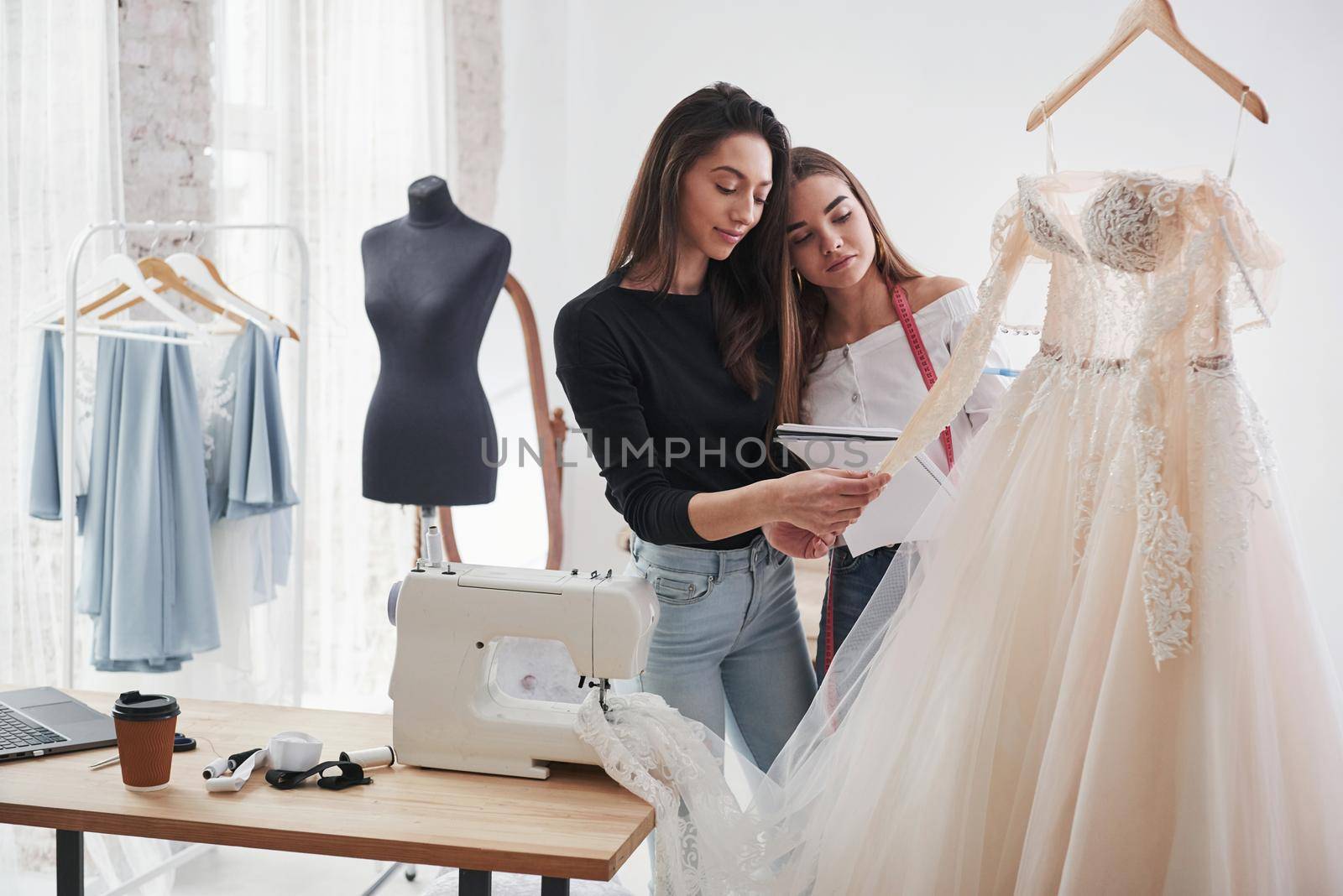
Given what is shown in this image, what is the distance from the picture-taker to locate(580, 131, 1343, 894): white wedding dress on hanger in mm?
1123

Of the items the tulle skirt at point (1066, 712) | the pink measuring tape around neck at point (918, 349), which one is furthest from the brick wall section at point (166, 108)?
the tulle skirt at point (1066, 712)

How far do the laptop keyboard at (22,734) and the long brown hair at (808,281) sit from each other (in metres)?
1.27

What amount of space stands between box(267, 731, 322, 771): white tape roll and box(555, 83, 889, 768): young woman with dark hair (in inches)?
21.0

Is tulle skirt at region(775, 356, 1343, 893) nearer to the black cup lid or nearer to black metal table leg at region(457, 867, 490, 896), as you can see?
black metal table leg at region(457, 867, 490, 896)

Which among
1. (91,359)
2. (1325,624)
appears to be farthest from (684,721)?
(1325,624)

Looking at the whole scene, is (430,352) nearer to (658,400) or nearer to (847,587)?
(658,400)

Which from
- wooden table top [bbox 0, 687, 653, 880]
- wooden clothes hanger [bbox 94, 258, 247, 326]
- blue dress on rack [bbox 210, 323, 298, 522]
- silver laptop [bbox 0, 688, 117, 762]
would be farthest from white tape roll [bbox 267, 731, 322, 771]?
wooden clothes hanger [bbox 94, 258, 247, 326]

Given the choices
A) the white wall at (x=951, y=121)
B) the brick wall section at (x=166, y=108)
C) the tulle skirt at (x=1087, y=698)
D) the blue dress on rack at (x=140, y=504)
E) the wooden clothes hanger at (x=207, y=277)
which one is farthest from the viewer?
the white wall at (x=951, y=121)

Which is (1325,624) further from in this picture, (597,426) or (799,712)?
(597,426)

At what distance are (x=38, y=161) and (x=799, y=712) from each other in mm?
2077

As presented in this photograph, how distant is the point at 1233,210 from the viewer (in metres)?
Result: 1.20

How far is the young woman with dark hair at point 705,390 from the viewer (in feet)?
5.49

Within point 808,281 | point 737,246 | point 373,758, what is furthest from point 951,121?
point 373,758

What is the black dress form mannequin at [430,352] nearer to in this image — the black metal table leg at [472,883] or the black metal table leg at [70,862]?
the black metal table leg at [70,862]
